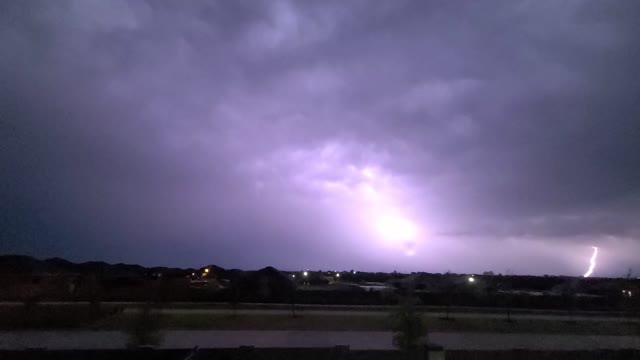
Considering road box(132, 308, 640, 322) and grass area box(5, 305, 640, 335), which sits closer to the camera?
grass area box(5, 305, 640, 335)

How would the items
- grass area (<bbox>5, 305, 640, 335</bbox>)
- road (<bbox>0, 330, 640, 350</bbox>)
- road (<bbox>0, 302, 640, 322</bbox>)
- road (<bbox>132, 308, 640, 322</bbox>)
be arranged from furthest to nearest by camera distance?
road (<bbox>0, 302, 640, 322</bbox>) < road (<bbox>132, 308, 640, 322</bbox>) < grass area (<bbox>5, 305, 640, 335</bbox>) < road (<bbox>0, 330, 640, 350</bbox>)

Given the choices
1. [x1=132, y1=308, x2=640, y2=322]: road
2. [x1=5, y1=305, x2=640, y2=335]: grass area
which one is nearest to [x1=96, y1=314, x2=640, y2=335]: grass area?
[x1=5, y1=305, x2=640, y2=335]: grass area

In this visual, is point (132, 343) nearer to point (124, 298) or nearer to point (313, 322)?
point (313, 322)

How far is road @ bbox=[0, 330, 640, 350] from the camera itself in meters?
23.8

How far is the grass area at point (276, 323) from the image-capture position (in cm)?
2962

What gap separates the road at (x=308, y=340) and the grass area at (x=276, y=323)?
1.76m

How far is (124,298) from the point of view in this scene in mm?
41906

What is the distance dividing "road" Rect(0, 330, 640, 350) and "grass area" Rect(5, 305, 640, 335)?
5.77 feet

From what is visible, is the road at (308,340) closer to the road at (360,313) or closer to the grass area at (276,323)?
the grass area at (276,323)

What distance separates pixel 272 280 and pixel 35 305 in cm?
Result: 2170

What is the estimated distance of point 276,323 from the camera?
3122 cm

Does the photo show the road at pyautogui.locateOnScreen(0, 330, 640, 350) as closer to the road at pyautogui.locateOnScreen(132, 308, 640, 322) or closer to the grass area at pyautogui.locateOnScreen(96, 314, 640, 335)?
the grass area at pyautogui.locateOnScreen(96, 314, 640, 335)

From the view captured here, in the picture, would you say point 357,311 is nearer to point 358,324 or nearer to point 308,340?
point 358,324

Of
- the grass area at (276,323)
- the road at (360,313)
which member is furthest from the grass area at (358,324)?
the road at (360,313)
